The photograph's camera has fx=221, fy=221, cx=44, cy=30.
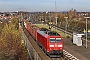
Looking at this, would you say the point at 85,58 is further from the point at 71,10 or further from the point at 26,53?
the point at 71,10

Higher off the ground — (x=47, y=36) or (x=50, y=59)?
(x=47, y=36)

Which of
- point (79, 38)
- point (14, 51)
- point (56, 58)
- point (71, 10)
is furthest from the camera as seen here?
point (71, 10)

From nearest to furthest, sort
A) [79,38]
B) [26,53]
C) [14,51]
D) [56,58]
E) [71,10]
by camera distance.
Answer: [14,51]
[26,53]
[56,58]
[79,38]
[71,10]

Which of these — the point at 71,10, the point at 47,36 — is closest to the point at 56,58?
the point at 47,36

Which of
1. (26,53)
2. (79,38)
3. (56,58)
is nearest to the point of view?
(26,53)

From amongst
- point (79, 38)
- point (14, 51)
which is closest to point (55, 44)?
point (14, 51)

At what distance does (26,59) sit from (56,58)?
4.67m

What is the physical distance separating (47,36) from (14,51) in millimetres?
5239

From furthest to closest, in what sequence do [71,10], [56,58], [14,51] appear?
[71,10] < [56,58] < [14,51]

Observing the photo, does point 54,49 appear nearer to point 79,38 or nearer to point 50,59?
point 50,59

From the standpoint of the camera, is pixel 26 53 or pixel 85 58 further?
pixel 85 58

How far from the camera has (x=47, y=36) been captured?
26281 mm

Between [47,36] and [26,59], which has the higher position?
[47,36]

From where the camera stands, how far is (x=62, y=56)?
2744cm
